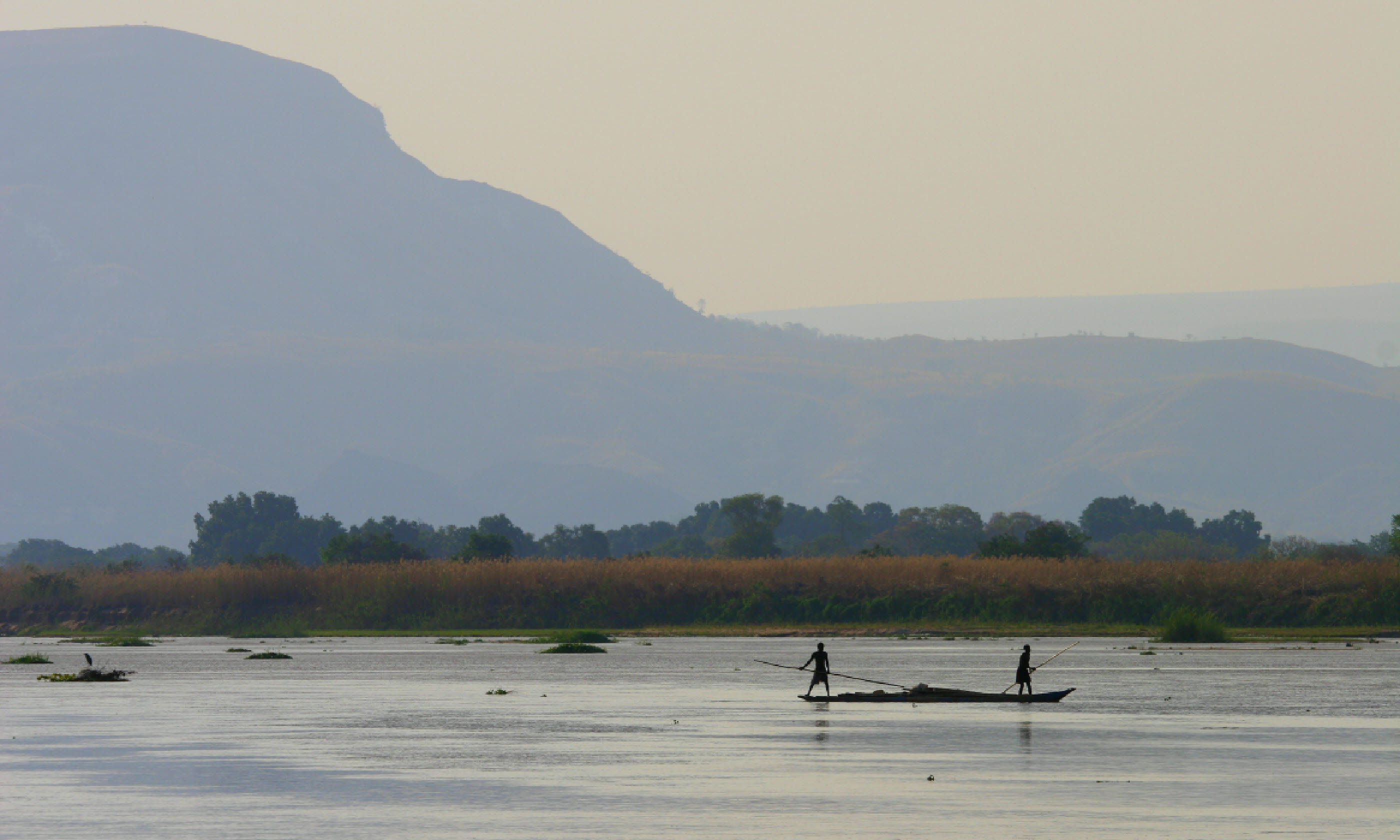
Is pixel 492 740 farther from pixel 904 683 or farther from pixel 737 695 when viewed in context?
pixel 904 683

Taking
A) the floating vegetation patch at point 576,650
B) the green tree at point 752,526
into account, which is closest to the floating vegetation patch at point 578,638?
the floating vegetation patch at point 576,650

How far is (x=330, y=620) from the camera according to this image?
108 metres

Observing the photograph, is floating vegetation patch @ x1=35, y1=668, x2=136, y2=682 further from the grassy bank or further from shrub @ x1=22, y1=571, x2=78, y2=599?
shrub @ x1=22, y1=571, x2=78, y2=599

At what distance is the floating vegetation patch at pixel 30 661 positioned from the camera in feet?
249

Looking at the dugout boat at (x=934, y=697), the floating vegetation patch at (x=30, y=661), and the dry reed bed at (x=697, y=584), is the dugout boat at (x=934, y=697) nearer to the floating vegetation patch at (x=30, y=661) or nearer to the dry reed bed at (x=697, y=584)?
the floating vegetation patch at (x=30, y=661)

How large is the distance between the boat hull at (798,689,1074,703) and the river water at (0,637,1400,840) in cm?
34

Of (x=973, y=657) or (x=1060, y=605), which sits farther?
(x=1060, y=605)

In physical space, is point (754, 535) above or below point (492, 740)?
above

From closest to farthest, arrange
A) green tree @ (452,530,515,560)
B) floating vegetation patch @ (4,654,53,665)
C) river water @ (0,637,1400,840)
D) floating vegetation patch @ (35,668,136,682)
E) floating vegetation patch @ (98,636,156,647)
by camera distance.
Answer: river water @ (0,637,1400,840) < floating vegetation patch @ (35,668,136,682) < floating vegetation patch @ (4,654,53,665) < floating vegetation patch @ (98,636,156,647) < green tree @ (452,530,515,560)

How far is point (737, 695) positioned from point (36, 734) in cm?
1870

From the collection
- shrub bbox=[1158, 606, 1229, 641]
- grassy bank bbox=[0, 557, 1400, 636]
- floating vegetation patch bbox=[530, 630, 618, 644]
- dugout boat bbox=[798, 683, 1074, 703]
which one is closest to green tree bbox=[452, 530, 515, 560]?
grassy bank bbox=[0, 557, 1400, 636]

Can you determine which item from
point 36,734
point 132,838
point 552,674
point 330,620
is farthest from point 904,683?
point 330,620

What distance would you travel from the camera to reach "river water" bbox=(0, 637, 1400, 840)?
2662cm

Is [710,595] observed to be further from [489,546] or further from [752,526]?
[752,526]
